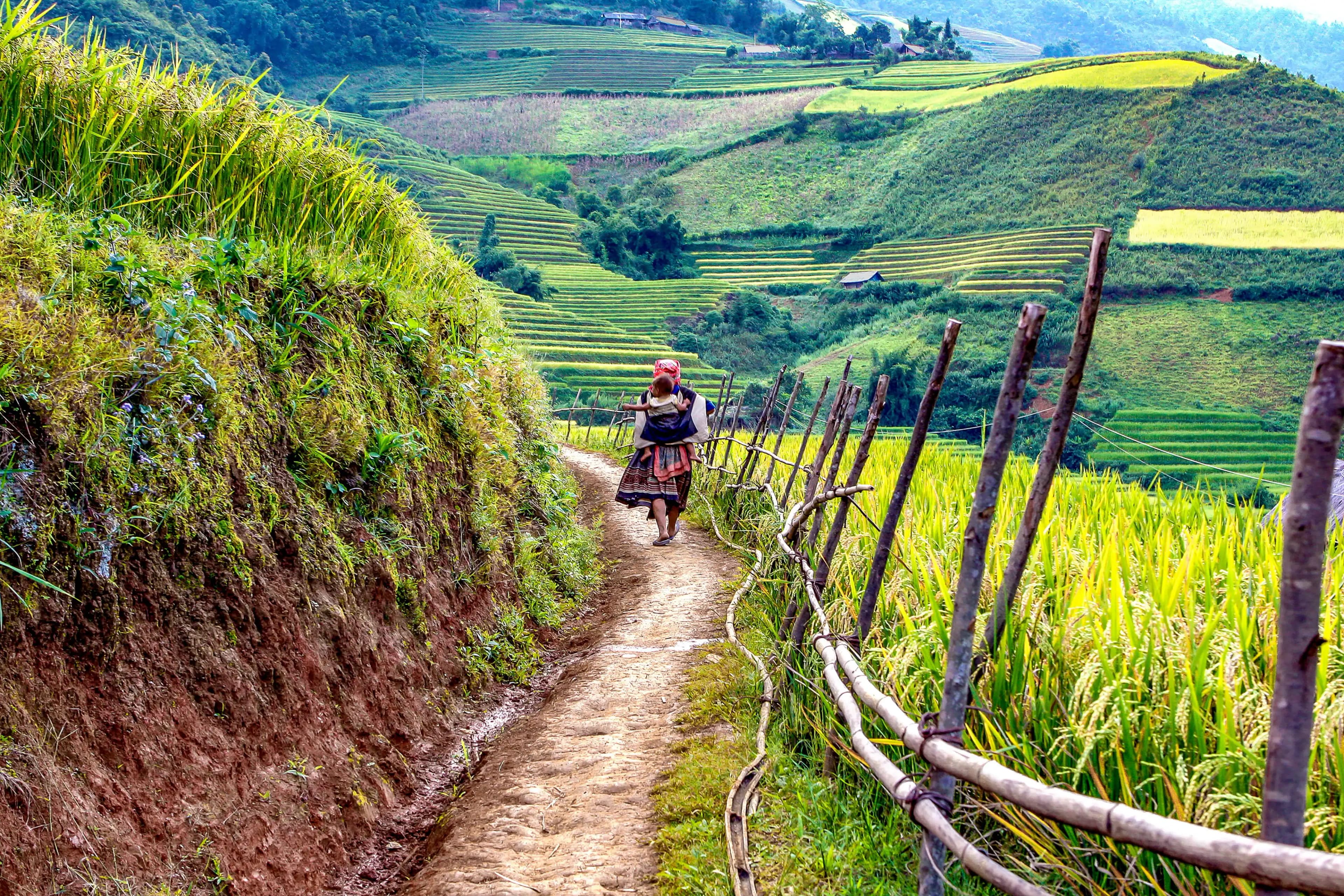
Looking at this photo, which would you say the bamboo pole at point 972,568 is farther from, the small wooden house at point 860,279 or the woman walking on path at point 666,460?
Result: the small wooden house at point 860,279

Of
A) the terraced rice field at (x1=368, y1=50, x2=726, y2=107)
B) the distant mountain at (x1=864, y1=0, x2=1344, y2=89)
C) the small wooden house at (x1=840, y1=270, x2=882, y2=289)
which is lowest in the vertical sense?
the small wooden house at (x1=840, y1=270, x2=882, y2=289)

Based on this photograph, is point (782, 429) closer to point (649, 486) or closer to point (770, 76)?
point (649, 486)

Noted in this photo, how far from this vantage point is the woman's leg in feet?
24.4

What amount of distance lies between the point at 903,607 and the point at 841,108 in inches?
3124

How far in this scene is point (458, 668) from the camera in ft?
14.1

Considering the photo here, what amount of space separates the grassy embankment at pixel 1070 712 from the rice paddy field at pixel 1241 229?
180 ft

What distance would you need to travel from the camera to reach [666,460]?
723cm

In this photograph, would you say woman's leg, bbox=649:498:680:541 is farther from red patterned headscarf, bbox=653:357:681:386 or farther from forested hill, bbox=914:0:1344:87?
forested hill, bbox=914:0:1344:87

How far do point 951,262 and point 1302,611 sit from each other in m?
58.5

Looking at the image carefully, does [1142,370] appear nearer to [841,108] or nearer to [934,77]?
[841,108]

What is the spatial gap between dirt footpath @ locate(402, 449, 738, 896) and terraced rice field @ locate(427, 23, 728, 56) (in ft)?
316

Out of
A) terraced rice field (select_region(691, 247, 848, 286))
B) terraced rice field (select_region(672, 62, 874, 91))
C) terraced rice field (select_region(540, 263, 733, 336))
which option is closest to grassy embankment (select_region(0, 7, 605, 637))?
terraced rice field (select_region(540, 263, 733, 336))

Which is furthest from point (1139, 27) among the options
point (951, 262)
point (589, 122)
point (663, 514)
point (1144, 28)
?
point (663, 514)

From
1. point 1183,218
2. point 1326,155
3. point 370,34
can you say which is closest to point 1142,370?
point 1183,218
